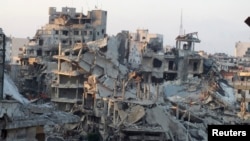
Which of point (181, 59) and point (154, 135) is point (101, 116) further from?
point (181, 59)

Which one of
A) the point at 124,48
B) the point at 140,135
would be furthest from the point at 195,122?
the point at 124,48

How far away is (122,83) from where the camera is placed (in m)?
41.9

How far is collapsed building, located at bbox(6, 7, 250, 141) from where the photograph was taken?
3334 cm

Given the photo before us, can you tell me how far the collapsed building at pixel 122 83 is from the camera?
33.3m

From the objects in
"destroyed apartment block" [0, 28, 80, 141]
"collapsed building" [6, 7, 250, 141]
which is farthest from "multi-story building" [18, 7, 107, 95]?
"destroyed apartment block" [0, 28, 80, 141]

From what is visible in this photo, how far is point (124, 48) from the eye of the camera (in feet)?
174

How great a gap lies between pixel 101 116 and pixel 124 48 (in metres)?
16.9

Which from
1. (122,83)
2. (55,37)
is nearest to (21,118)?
(122,83)

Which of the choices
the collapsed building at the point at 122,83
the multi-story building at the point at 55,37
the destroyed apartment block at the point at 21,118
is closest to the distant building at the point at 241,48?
the collapsed building at the point at 122,83

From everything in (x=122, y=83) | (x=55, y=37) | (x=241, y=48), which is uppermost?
(x=241, y=48)

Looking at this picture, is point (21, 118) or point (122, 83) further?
point (122, 83)

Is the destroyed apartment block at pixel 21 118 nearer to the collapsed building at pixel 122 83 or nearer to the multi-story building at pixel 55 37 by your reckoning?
the collapsed building at pixel 122 83

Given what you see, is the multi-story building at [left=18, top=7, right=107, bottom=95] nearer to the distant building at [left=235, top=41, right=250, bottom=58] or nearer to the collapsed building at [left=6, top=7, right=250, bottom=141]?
the collapsed building at [left=6, top=7, right=250, bottom=141]

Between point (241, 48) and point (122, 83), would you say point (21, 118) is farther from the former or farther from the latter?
point (241, 48)
